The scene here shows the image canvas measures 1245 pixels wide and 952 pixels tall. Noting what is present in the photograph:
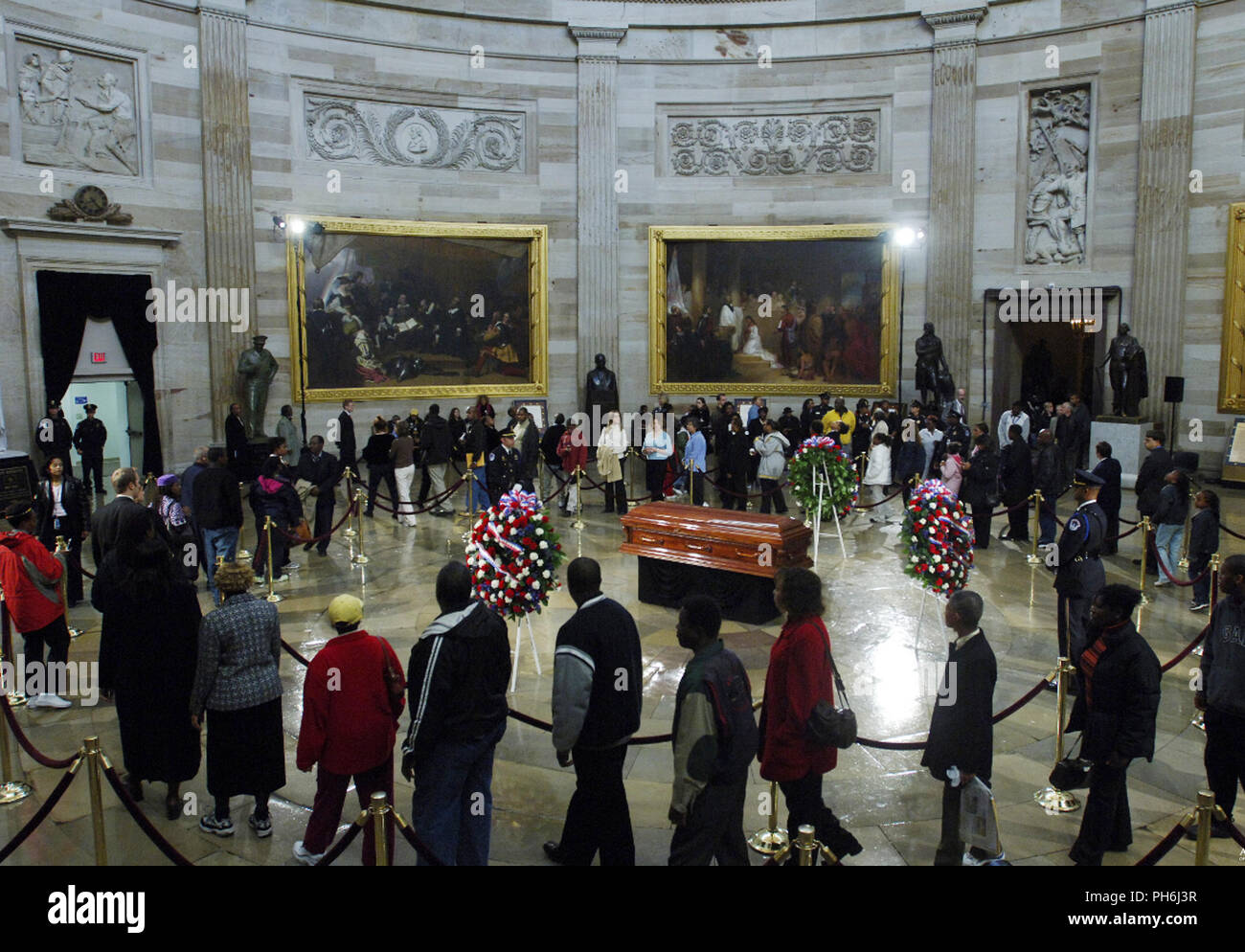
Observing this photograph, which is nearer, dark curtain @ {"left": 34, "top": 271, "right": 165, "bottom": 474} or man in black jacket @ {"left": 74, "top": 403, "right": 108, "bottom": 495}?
dark curtain @ {"left": 34, "top": 271, "right": 165, "bottom": 474}

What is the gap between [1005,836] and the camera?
19.0 ft

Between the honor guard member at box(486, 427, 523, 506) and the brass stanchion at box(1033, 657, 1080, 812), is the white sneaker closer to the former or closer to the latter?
the brass stanchion at box(1033, 657, 1080, 812)

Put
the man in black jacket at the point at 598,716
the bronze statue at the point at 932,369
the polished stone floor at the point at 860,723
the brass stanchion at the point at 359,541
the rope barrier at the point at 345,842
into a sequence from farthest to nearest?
the bronze statue at the point at 932,369 → the brass stanchion at the point at 359,541 → the polished stone floor at the point at 860,723 → the man in black jacket at the point at 598,716 → the rope barrier at the point at 345,842

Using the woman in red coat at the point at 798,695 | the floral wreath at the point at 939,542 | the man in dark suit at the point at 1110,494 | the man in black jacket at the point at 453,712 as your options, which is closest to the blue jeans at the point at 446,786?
the man in black jacket at the point at 453,712

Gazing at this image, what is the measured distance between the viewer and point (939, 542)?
802cm

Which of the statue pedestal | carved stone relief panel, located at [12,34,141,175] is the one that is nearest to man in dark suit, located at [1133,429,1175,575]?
the statue pedestal

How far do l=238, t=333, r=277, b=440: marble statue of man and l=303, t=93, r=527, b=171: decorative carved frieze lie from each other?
4.15 metres

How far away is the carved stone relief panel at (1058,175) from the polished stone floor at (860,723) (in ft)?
27.7

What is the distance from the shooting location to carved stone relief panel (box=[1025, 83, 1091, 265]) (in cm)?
1872

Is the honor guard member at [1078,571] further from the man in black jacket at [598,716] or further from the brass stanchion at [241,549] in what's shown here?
the brass stanchion at [241,549]

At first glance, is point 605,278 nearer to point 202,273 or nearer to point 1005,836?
point 202,273

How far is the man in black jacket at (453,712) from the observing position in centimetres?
477

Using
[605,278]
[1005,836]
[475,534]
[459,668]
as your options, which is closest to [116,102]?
[605,278]

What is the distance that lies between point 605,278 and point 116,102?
915 cm
